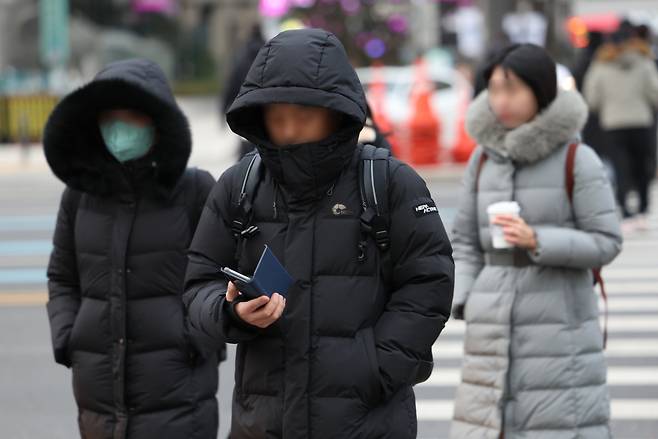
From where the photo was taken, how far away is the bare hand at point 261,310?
9.89 feet

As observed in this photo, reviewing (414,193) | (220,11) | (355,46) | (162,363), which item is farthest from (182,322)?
(220,11)

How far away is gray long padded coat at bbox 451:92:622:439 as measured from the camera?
4578mm

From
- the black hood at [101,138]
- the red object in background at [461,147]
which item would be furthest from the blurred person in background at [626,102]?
the black hood at [101,138]

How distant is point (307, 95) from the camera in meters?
3.15

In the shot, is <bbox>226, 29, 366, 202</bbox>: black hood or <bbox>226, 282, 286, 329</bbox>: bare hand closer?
<bbox>226, 282, 286, 329</bbox>: bare hand

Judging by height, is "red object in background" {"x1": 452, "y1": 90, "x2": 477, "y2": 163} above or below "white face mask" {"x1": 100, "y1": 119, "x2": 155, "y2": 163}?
above

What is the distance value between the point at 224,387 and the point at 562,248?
3580 millimetres

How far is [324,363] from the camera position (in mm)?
3207

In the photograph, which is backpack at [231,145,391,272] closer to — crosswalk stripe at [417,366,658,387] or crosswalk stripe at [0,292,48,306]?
crosswalk stripe at [417,366,658,387]

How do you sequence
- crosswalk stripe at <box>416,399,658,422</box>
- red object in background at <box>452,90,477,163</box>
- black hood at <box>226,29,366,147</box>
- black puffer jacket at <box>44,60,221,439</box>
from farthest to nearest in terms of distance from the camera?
1. red object in background at <box>452,90,477,163</box>
2. crosswalk stripe at <box>416,399,658,422</box>
3. black puffer jacket at <box>44,60,221,439</box>
4. black hood at <box>226,29,366,147</box>

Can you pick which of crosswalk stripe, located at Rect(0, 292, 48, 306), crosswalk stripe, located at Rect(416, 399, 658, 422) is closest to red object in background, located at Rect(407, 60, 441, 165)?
crosswalk stripe, located at Rect(0, 292, 48, 306)

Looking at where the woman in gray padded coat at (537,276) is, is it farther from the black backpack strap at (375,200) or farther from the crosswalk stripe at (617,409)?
the crosswalk stripe at (617,409)

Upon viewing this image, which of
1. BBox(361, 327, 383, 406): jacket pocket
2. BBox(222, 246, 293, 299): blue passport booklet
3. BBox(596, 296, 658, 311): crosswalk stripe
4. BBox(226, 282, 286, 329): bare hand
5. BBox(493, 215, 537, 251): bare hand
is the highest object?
BBox(493, 215, 537, 251): bare hand

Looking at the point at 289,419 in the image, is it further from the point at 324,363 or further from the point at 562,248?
the point at 562,248
